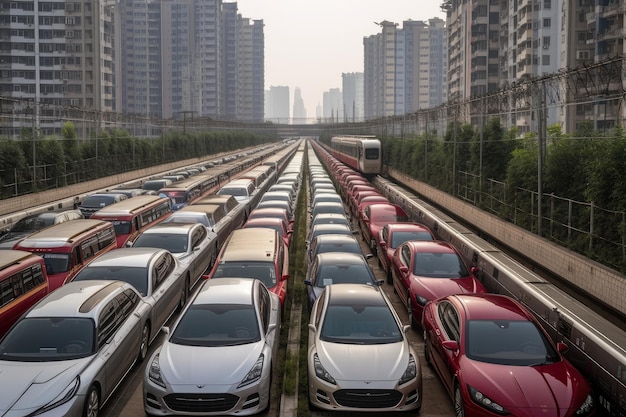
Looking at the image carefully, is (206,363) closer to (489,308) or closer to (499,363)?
(499,363)

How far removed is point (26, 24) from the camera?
91.4m

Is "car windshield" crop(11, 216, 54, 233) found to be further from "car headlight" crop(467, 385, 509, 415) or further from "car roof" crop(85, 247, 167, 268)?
"car headlight" crop(467, 385, 509, 415)

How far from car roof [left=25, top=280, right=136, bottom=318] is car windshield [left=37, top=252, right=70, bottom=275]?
3.56 meters

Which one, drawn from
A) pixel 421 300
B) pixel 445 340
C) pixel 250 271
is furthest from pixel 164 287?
pixel 445 340

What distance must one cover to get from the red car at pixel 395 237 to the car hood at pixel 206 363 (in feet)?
27.3

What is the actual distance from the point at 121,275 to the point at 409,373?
17.7ft

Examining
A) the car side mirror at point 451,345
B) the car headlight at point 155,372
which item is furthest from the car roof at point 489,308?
the car headlight at point 155,372

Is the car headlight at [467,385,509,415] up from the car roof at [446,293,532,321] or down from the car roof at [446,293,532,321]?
down

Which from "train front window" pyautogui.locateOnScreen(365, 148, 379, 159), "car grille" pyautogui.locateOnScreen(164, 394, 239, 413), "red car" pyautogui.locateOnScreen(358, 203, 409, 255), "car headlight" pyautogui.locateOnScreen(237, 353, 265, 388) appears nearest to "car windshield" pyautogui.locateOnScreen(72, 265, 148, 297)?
"car headlight" pyautogui.locateOnScreen(237, 353, 265, 388)

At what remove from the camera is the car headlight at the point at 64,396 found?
24.2 ft

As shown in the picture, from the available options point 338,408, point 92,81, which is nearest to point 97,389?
point 338,408

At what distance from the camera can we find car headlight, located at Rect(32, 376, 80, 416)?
24.2 ft

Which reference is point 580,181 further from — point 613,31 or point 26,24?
point 26,24

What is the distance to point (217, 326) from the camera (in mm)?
9438
